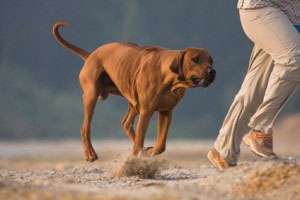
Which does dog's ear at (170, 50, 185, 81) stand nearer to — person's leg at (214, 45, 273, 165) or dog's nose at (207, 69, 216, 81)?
dog's nose at (207, 69, 216, 81)

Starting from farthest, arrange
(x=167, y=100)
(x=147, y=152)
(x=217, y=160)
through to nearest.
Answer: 1. (x=147, y=152)
2. (x=167, y=100)
3. (x=217, y=160)

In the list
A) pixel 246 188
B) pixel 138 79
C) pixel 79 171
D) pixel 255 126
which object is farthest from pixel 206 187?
pixel 79 171

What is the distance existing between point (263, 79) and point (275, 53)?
390 mm

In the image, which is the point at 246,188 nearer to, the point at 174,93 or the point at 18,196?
the point at 18,196

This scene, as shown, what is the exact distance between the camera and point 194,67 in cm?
824

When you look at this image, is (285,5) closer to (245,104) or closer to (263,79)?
(263,79)

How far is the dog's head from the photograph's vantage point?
8203 millimetres

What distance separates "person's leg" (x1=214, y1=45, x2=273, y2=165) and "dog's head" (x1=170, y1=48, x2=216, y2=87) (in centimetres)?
69

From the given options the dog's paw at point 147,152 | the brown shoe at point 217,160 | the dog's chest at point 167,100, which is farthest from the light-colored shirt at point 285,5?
the dog's paw at point 147,152

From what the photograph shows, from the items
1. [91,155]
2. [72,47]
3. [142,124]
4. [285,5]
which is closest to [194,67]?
[142,124]

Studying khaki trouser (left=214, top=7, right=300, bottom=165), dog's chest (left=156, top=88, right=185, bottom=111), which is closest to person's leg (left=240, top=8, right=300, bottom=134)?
khaki trouser (left=214, top=7, right=300, bottom=165)

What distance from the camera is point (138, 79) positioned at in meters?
8.64

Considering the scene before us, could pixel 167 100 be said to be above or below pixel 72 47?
below

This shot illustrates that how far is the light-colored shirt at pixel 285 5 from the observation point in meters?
7.25
